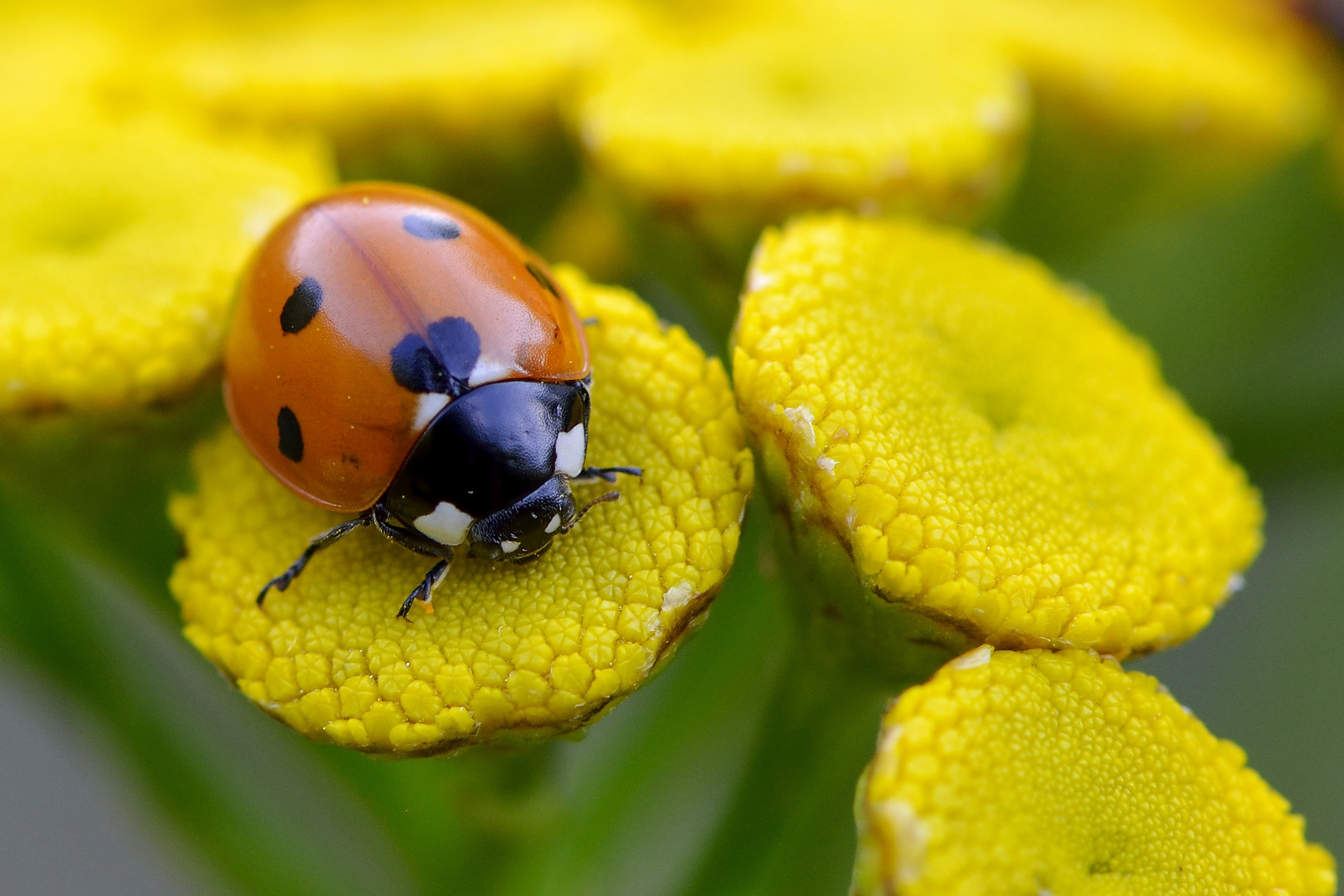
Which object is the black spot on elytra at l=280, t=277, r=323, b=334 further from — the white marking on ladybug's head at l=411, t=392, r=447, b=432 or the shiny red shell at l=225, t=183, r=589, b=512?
the white marking on ladybug's head at l=411, t=392, r=447, b=432

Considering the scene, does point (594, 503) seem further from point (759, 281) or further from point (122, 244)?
point (122, 244)

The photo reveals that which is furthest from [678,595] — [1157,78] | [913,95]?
[1157,78]

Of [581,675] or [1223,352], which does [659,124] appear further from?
[1223,352]

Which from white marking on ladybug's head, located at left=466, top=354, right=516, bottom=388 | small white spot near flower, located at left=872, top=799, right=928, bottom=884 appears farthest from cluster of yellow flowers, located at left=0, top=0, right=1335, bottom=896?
white marking on ladybug's head, located at left=466, top=354, right=516, bottom=388

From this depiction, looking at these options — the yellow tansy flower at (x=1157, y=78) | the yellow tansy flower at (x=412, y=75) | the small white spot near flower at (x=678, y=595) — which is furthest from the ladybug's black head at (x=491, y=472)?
the yellow tansy flower at (x=1157, y=78)

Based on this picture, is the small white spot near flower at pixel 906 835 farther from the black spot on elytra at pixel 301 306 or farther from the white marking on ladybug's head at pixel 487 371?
the black spot on elytra at pixel 301 306

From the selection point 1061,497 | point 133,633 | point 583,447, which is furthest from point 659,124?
point 133,633
